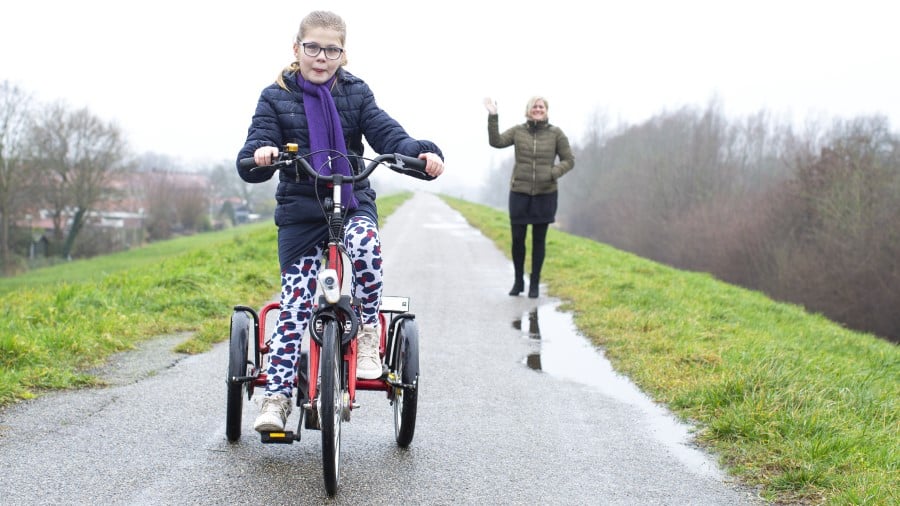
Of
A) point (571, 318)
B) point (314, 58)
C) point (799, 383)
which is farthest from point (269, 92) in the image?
point (571, 318)

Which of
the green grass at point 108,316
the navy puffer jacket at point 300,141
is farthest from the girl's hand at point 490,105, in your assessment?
the navy puffer jacket at point 300,141

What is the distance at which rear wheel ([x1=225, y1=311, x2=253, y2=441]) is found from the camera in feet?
12.8

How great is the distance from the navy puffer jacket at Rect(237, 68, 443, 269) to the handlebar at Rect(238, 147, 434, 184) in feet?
0.21

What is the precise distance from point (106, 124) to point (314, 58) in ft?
190

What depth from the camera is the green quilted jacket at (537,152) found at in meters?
9.18

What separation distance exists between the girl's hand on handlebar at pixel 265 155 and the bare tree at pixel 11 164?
47.7 metres

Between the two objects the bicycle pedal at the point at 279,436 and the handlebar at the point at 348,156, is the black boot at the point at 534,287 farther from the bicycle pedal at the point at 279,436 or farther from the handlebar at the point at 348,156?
the bicycle pedal at the point at 279,436

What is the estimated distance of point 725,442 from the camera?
427cm

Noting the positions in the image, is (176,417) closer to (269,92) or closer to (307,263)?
(307,263)

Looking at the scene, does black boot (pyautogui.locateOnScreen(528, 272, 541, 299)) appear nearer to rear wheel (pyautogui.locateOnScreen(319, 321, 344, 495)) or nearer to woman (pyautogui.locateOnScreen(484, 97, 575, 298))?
woman (pyautogui.locateOnScreen(484, 97, 575, 298))

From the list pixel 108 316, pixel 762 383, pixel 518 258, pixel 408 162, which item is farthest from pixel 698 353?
pixel 108 316

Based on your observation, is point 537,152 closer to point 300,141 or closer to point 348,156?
point 300,141

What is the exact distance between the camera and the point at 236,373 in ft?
12.8

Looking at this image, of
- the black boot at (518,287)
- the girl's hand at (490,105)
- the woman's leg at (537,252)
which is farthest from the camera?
the black boot at (518,287)
